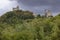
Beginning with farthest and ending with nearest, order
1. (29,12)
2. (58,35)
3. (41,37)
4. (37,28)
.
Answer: (29,12), (37,28), (41,37), (58,35)

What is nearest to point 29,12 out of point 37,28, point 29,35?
point 37,28

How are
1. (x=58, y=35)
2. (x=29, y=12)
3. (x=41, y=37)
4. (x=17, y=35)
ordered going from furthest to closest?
(x=29, y=12) < (x=41, y=37) < (x=17, y=35) < (x=58, y=35)

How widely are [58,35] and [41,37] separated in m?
9.73

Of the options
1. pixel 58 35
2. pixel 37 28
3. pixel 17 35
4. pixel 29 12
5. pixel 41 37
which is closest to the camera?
pixel 58 35

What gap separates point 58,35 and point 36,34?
11235 mm

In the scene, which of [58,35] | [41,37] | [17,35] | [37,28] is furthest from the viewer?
[37,28]

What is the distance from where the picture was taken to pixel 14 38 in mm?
51156

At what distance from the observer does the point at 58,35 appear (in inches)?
1859

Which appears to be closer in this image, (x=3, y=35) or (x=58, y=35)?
(x=58, y=35)

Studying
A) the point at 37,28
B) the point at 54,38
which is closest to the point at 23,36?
the point at 54,38

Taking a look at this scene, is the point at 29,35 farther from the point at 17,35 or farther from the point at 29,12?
the point at 29,12

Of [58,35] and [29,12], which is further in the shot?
[29,12]

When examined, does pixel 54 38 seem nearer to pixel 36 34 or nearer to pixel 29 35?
pixel 29 35

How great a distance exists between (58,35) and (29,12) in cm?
9921
